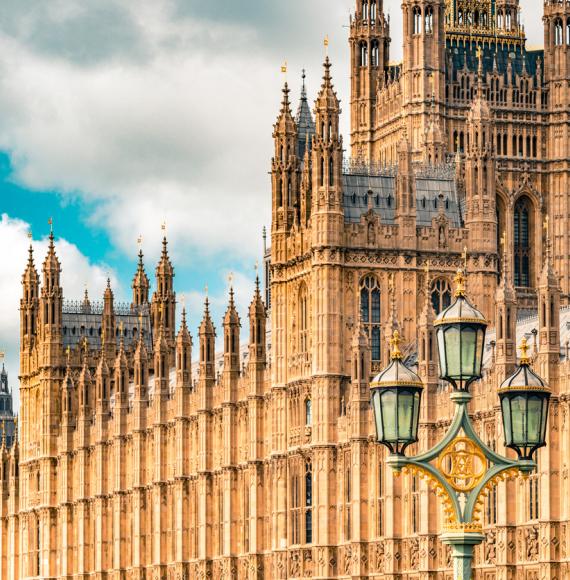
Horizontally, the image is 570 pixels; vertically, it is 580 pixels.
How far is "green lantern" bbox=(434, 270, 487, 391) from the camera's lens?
42.2 m

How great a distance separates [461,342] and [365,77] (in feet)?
373

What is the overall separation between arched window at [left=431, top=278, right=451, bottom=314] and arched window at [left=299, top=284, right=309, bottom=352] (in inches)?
252

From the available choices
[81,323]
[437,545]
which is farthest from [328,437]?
[81,323]

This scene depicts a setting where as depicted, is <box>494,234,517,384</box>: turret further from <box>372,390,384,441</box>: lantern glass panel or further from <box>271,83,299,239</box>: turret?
<box>372,390,384,441</box>: lantern glass panel

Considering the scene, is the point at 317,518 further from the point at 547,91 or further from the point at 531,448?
the point at 531,448

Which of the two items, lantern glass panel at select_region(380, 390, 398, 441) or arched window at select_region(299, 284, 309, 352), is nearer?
lantern glass panel at select_region(380, 390, 398, 441)

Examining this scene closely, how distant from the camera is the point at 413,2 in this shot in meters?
149

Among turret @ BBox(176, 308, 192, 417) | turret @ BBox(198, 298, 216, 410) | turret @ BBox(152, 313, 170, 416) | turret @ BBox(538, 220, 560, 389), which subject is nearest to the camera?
turret @ BBox(538, 220, 560, 389)

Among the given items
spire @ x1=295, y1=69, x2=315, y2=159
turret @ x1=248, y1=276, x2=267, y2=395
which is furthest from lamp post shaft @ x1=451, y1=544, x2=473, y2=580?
spire @ x1=295, y1=69, x2=315, y2=159

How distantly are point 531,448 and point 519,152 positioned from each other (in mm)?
108950

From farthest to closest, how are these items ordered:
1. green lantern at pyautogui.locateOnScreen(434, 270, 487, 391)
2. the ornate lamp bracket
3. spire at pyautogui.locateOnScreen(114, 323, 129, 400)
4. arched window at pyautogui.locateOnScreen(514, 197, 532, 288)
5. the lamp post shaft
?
spire at pyautogui.locateOnScreen(114, 323, 129, 400)
arched window at pyautogui.locateOnScreen(514, 197, 532, 288)
green lantern at pyautogui.locateOnScreen(434, 270, 487, 391)
the lamp post shaft
the ornate lamp bracket

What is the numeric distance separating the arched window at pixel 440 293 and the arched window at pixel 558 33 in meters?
45.7

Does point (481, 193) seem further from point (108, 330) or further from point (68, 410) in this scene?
point (108, 330)

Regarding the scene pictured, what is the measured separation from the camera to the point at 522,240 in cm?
14550
